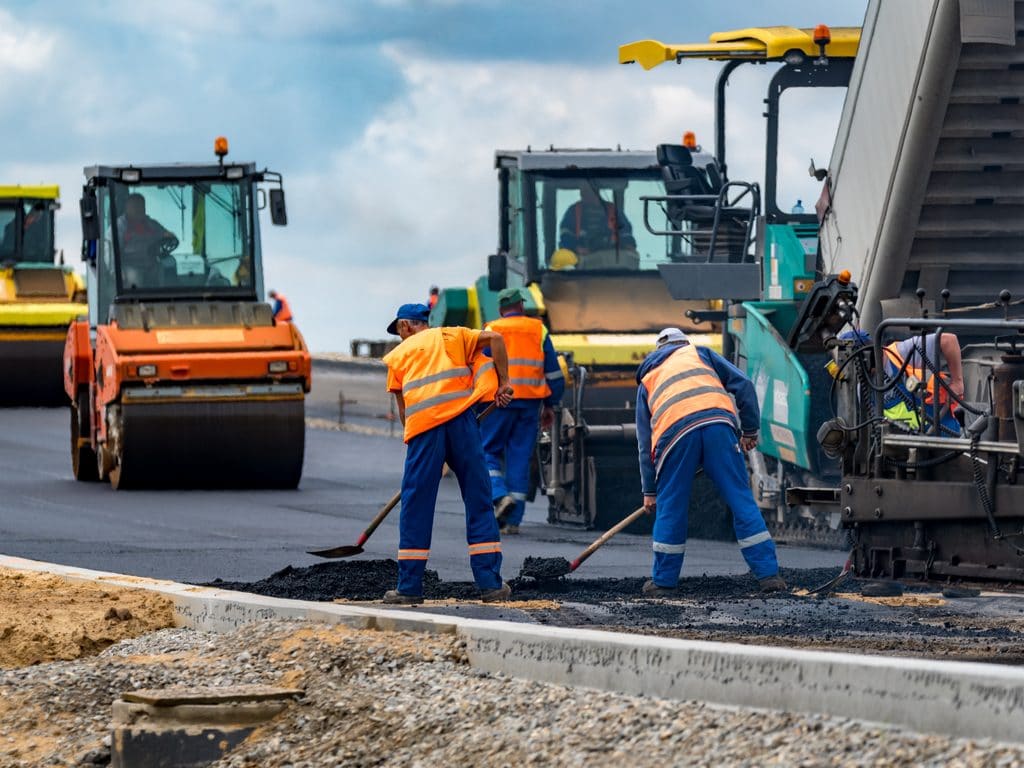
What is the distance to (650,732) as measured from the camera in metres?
5.98

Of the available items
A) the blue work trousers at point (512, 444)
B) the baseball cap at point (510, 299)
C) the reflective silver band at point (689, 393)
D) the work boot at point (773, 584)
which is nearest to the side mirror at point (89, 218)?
the baseball cap at point (510, 299)

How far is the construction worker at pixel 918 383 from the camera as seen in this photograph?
9.23 m

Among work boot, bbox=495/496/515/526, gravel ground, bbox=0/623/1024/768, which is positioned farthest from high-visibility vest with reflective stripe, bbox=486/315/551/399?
gravel ground, bbox=0/623/1024/768

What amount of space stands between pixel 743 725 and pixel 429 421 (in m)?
4.29

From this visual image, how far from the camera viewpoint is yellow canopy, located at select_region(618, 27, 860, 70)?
1386cm

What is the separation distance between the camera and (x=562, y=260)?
17250mm

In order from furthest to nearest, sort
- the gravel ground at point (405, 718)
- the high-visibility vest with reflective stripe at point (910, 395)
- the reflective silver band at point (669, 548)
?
1. the reflective silver band at point (669, 548)
2. the high-visibility vest with reflective stripe at point (910, 395)
3. the gravel ground at point (405, 718)

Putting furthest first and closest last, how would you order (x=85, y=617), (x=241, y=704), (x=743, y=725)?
(x=85, y=617) → (x=241, y=704) → (x=743, y=725)

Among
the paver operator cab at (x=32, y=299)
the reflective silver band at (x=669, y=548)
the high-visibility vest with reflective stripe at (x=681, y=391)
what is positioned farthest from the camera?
the paver operator cab at (x=32, y=299)

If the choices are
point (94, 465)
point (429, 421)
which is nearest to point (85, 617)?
point (429, 421)

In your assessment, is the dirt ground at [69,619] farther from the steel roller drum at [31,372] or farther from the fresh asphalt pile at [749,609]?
the steel roller drum at [31,372]

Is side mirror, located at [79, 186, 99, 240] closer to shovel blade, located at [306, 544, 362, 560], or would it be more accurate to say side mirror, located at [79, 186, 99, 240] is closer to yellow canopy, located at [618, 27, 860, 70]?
yellow canopy, located at [618, 27, 860, 70]

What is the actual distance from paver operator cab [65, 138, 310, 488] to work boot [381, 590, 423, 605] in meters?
7.57

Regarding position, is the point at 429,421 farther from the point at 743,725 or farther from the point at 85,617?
the point at 743,725
